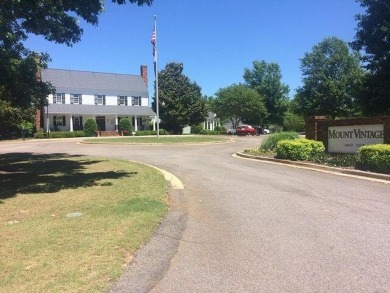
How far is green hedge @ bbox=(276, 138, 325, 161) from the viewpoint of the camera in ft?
53.1

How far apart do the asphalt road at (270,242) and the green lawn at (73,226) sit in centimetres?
32

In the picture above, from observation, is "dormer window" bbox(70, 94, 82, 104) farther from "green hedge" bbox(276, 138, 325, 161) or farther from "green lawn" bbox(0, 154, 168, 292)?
"green lawn" bbox(0, 154, 168, 292)

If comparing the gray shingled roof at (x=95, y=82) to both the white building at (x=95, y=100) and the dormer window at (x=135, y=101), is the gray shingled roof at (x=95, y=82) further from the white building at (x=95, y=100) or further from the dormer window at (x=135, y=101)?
the dormer window at (x=135, y=101)

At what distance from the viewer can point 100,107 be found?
176 feet

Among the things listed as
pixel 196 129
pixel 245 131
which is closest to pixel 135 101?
pixel 196 129

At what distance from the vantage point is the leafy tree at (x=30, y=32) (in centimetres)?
1213

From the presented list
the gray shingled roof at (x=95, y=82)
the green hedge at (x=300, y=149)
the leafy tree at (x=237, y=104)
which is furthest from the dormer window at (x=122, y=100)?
the green hedge at (x=300, y=149)

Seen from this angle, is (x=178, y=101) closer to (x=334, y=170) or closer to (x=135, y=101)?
(x=135, y=101)

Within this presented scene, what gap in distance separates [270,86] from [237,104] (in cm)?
1440

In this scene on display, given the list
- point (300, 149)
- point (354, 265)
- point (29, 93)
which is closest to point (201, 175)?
point (300, 149)

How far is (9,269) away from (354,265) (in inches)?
154

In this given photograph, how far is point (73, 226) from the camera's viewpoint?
6535 millimetres

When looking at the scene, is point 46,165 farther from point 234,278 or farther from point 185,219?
point 234,278

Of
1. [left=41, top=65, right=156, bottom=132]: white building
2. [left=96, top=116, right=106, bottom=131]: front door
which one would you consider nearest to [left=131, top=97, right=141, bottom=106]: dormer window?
[left=41, top=65, right=156, bottom=132]: white building
